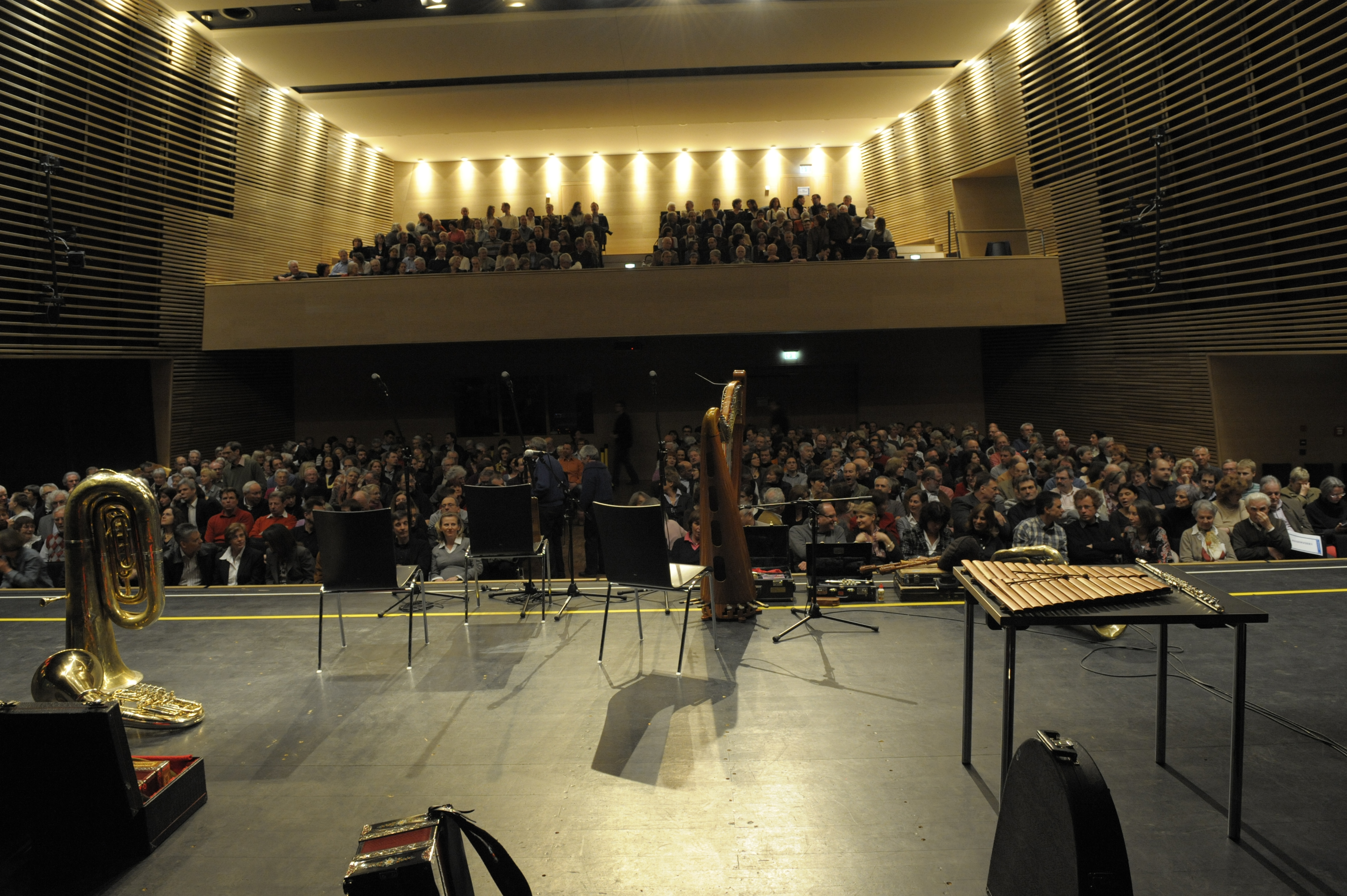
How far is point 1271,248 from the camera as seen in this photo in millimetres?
8016

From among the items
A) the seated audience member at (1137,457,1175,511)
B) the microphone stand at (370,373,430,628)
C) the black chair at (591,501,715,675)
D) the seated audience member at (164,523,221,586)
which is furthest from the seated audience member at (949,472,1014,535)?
the seated audience member at (164,523,221,586)

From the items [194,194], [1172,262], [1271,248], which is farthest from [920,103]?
[194,194]

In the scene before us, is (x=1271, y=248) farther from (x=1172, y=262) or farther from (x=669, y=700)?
(x=669, y=700)

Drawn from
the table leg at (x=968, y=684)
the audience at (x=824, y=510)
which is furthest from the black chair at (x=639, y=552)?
the table leg at (x=968, y=684)

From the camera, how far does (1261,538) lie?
6102mm

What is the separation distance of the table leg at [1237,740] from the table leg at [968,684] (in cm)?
81

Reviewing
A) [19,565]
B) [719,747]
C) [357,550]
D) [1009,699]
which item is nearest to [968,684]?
[1009,699]

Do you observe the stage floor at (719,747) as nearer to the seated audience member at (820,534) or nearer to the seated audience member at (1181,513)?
the seated audience member at (820,534)

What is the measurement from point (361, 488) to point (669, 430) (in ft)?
26.5

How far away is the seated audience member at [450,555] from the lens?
→ 623 centimetres

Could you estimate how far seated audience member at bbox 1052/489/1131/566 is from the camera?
5.54 meters

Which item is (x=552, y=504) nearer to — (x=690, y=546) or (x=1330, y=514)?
(x=690, y=546)

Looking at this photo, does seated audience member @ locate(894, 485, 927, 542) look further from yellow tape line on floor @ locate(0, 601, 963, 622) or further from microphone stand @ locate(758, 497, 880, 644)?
microphone stand @ locate(758, 497, 880, 644)

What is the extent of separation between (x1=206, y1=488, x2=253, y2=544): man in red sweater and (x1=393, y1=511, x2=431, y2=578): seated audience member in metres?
1.37
